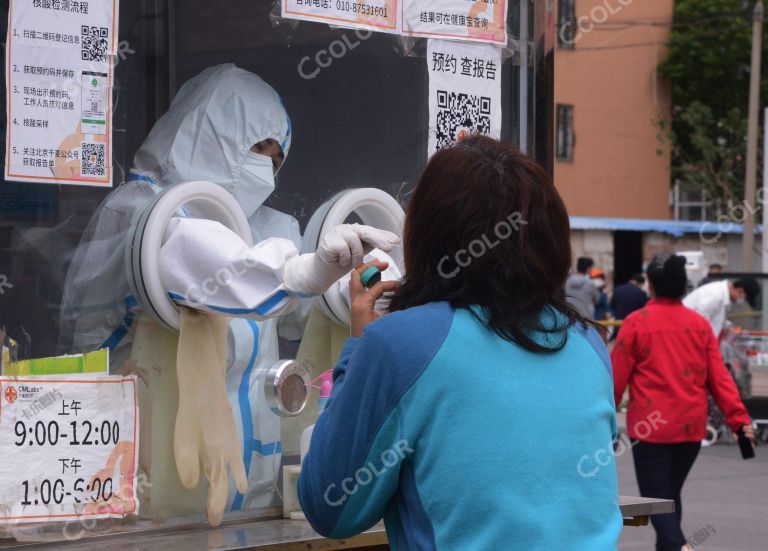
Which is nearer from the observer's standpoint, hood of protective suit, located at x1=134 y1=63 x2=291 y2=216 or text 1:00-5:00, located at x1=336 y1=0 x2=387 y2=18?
hood of protective suit, located at x1=134 y1=63 x2=291 y2=216

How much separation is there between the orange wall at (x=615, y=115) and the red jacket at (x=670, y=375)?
2074 cm

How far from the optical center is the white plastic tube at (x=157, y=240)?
10.0ft

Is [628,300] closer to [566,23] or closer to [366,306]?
[566,23]

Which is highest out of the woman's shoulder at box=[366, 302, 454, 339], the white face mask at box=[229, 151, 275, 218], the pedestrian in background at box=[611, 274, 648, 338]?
the white face mask at box=[229, 151, 275, 218]

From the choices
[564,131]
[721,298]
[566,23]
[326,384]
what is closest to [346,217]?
[326,384]

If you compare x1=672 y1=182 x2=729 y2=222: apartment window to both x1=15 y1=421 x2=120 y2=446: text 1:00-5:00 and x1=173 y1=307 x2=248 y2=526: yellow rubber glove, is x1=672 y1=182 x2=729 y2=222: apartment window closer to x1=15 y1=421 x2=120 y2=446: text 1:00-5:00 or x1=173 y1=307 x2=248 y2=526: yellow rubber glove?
x1=173 y1=307 x2=248 y2=526: yellow rubber glove

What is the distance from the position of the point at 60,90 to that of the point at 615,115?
26.8 meters

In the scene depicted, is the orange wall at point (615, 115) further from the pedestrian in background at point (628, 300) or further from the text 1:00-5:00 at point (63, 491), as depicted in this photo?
the text 1:00-5:00 at point (63, 491)

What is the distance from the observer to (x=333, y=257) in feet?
9.38

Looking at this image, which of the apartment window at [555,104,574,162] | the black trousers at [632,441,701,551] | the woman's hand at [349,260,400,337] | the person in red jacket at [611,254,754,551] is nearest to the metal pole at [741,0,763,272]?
the apartment window at [555,104,574,162]

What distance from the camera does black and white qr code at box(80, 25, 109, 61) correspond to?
10.0 feet

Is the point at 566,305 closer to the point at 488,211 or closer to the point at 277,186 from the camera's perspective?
the point at 488,211

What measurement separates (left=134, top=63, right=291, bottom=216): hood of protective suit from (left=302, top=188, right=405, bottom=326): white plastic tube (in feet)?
0.56

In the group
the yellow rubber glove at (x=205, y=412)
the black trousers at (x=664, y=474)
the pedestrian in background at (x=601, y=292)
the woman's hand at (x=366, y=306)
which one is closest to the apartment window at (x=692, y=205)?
the pedestrian in background at (x=601, y=292)
